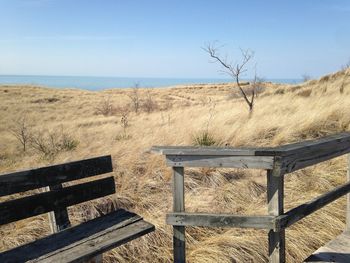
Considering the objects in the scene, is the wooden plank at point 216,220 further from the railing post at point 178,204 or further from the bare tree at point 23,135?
the bare tree at point 23,135

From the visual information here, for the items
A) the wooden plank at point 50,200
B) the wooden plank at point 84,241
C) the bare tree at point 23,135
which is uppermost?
the wooden plank at point 50,200

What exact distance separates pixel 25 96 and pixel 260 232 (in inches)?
1457

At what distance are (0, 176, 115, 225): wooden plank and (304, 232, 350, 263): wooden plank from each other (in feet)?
6.35

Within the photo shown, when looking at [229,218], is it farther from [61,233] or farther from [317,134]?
[317,134]

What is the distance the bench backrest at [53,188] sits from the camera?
2947 millimetres

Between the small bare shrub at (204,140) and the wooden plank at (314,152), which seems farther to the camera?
the small bare shrub at (204,140)

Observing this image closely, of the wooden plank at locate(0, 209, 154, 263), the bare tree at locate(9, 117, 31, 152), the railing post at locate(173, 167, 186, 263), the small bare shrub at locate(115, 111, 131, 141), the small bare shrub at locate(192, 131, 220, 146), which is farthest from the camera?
the bare tree at locate(9, 117, 31, 152)

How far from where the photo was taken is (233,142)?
24.7 ft

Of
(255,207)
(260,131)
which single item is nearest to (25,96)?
(260,131)

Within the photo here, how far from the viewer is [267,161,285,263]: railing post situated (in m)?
2.83

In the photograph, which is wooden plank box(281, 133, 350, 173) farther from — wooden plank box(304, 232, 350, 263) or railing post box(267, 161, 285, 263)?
wooden plank box(304, 232, 350, 263)

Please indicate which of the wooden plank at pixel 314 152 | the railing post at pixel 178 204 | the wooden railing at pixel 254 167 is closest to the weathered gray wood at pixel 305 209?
the wooden railing at pixel 254 167

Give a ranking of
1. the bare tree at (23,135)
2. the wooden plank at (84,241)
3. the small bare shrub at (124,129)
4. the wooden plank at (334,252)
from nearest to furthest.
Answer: the wooden plank at (84,241) < the wooden plank at (334,252) < the small bare shrub at (124,129) < the bare tree at (23,135)

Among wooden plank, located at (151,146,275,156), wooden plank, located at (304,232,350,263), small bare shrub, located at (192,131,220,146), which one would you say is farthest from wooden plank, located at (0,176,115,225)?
small bare shrub, located at (192,131,220,146)
